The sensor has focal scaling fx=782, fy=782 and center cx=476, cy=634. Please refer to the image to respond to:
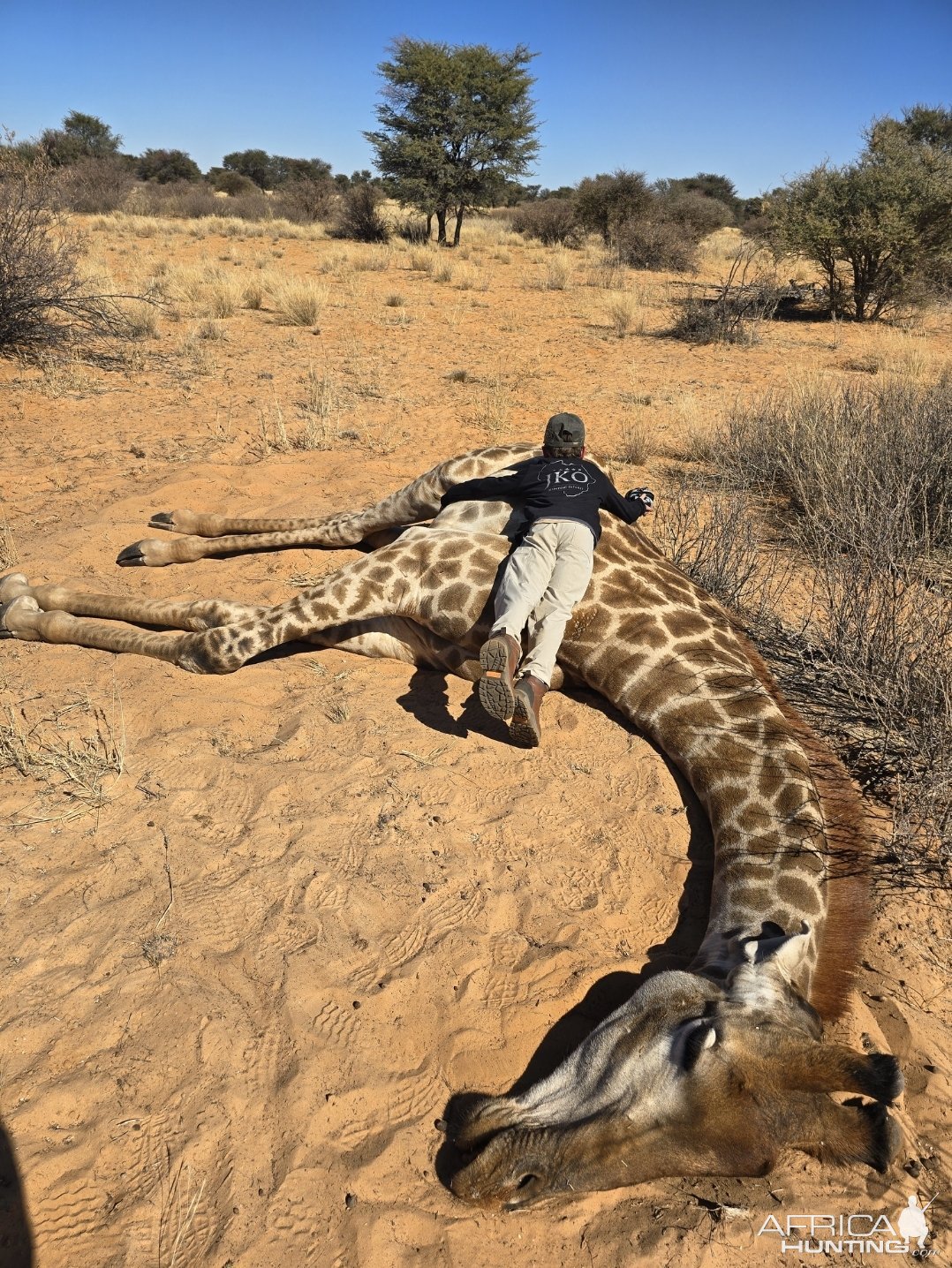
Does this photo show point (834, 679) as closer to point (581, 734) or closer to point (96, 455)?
point (581, 734)

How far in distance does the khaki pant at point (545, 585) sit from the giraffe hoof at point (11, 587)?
321 centimetres

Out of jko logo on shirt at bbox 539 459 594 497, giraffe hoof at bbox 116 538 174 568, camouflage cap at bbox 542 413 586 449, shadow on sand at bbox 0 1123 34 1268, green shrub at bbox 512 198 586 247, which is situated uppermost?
green shrub at bbox 512 198 586 247

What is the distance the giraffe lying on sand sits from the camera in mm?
2123

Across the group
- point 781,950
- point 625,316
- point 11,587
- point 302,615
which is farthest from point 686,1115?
point 625,316

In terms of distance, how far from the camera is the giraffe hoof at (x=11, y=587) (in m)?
5.18

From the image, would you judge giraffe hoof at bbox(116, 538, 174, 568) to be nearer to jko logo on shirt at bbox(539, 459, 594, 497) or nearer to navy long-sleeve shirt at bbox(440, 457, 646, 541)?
navy long-sleeve shirt at bbox(440, 457, 646, 541)

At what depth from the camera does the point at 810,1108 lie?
2.11m

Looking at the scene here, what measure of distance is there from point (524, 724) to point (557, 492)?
150 centimetres

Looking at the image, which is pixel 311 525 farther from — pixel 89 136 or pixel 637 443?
pixel 89 136

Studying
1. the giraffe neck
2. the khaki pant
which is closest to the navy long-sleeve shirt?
the khaki pant

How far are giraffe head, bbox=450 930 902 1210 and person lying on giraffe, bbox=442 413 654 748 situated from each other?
177 centimetres

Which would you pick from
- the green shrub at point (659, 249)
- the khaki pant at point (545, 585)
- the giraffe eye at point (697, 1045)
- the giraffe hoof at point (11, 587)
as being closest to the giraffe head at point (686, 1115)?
the giraffe eye at point (697, 1045)

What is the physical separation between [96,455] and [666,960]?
23.3 feet

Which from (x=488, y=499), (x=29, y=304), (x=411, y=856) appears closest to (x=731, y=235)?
(x=29, y=304)
